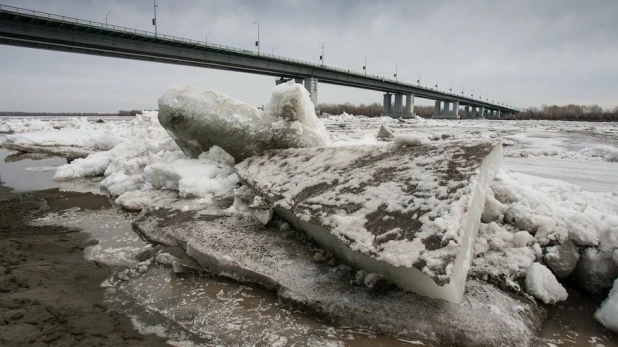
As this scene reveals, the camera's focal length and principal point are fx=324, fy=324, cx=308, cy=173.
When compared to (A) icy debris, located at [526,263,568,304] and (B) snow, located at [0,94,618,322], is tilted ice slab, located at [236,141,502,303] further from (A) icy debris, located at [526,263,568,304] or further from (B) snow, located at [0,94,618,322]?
(A) icy debris, located at [526,263,568,304]

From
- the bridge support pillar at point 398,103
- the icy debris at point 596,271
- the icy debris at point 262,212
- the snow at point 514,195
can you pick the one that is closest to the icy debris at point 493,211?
the snow at point 514,195

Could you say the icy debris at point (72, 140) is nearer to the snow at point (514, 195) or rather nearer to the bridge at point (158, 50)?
the snow at point (514, 195)

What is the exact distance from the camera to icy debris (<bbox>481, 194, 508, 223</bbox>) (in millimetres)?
2734

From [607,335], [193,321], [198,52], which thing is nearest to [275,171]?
[193,321]

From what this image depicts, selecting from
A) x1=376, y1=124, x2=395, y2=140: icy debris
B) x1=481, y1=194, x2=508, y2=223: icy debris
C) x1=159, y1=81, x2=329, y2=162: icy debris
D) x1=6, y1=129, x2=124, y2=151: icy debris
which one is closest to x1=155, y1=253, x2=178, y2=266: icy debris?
x1=159, y1=81, x2=329, y2=162: icy debris

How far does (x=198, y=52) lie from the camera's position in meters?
33.8

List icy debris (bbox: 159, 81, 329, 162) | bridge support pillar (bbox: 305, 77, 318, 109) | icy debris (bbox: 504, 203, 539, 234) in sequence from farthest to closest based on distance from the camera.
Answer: bridge support pillar (bbox: 305, 77, 318, 109) → icy debris (bbox: 159, 81, 329, 162) → icy debris (bbox: 504, 203, 539, 234)

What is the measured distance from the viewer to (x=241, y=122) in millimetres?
4738

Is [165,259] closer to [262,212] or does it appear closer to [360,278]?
[262,212]

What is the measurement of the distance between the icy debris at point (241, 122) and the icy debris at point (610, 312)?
3.49 m

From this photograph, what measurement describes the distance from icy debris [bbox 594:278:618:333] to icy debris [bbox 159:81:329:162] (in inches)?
137

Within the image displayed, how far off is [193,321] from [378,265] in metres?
1.24

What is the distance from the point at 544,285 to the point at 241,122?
3.92 meters

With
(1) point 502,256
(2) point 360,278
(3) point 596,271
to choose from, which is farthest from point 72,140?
(3) point 596,271
